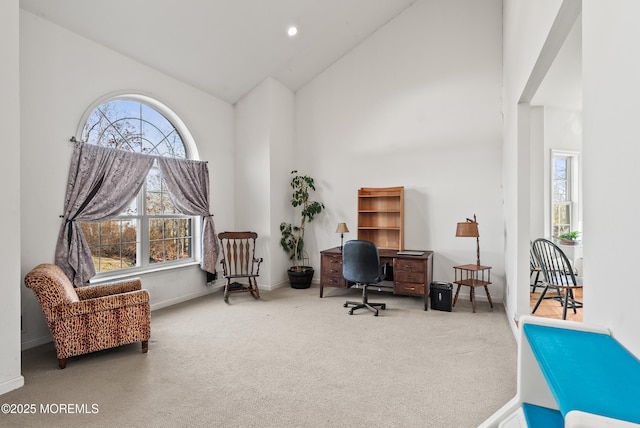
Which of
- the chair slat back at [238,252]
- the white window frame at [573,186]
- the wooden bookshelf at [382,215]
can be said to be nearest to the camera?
the chair slat back at [238,252]

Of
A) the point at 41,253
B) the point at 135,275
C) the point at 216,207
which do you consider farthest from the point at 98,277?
the point at 216,207

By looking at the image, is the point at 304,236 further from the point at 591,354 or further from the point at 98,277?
the point at 591,354

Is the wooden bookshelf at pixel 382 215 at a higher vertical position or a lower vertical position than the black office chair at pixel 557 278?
higher

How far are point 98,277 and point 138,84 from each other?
235 centimetres

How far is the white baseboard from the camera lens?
2340 mm

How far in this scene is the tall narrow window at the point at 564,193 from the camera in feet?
19.1

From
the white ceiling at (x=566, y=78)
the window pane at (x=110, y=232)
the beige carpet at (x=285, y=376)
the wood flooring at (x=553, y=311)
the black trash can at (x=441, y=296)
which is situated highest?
the white ceiling at (x=566, y=78)

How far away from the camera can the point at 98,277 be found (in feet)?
12.5

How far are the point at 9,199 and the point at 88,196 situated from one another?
1.23 meters

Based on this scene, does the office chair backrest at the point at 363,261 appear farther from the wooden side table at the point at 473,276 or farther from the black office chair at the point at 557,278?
the black office chair at the point at 557,278

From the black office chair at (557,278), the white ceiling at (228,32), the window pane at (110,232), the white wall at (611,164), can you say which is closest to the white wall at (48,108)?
the white ceiling at (228,32)

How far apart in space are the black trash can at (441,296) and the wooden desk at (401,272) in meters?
0.09

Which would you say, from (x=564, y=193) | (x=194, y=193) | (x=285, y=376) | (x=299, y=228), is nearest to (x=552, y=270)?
(x=285, y=376)

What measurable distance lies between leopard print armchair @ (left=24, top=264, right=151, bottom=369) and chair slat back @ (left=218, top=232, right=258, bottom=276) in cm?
186
